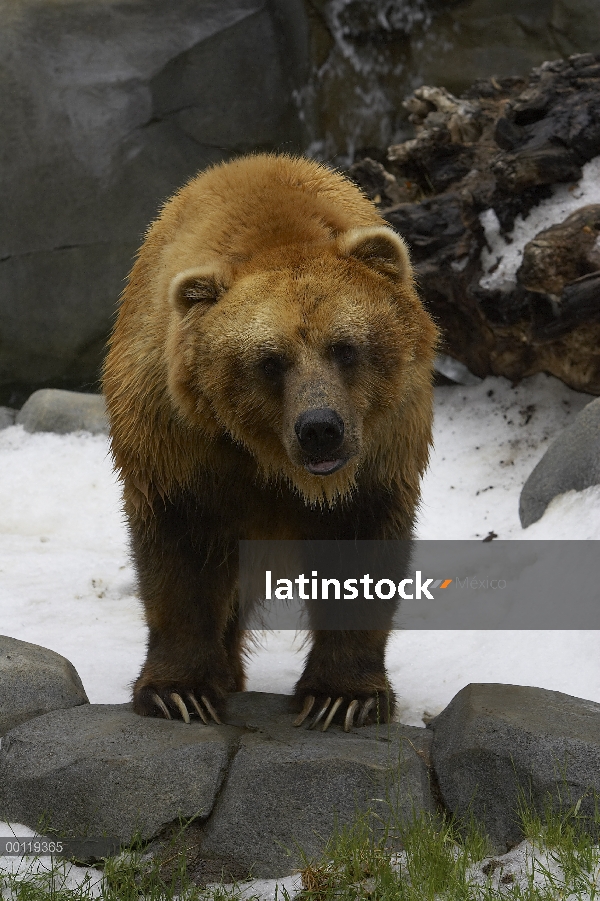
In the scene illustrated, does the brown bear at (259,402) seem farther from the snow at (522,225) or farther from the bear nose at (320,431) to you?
the snow at (522,225)

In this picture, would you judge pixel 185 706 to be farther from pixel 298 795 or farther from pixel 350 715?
pixel 298 795

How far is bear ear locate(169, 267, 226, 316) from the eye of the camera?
3361mm

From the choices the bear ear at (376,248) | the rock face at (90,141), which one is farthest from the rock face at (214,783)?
the rock face at (90,141)

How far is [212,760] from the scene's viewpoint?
11.5 ft

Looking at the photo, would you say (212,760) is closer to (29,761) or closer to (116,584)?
(29,761)

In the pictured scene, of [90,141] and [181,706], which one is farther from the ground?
[90,141]

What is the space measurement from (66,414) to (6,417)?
938mm

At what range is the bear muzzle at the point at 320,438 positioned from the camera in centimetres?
316

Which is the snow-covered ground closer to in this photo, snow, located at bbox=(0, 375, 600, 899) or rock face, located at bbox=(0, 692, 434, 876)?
snow, located at bbox=(0, 375, 600, 899)

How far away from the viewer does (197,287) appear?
11.1ft

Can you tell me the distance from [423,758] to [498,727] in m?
0.33

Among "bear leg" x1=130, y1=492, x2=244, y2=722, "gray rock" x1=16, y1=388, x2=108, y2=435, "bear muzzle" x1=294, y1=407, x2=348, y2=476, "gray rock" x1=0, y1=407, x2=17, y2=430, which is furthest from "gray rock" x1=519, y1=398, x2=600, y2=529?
"gray rock" x1=0, y1=407, x2=17, y2=430

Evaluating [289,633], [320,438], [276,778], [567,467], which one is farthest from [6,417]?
[320,438]

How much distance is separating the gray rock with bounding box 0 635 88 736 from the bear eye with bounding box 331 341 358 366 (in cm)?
175
